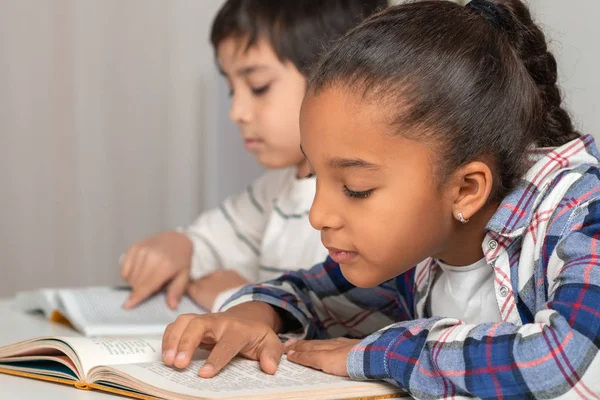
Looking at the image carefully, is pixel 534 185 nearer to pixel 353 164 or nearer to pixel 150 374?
pixel 353 164

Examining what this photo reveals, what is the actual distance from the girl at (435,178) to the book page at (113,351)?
5 centimetres

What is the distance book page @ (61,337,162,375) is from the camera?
85 cm

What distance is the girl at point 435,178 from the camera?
80 cm

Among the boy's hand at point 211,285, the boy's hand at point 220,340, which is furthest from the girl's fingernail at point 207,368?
the boy's hand at point 211,285

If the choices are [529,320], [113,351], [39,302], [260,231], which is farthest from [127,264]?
[529,320]

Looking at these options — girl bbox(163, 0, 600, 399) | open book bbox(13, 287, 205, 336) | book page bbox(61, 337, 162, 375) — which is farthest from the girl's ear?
open book bbox(13, 287, 205, 336)

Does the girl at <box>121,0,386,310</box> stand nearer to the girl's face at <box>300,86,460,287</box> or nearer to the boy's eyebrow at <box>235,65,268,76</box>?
the boy's eyebrow at <box>235,65,268,76</box>

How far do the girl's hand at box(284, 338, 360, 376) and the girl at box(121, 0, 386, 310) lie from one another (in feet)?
1.64

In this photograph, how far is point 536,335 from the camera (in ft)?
2.33

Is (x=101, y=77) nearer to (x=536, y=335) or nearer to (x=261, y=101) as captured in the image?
(x=261, y=101)

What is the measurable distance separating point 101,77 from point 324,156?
1482mm

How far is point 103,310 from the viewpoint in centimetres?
132

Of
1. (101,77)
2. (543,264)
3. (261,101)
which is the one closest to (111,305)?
(261,101)

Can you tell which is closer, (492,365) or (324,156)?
(492,365)
